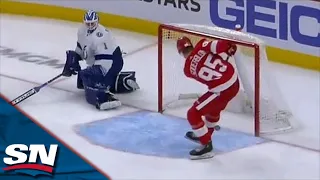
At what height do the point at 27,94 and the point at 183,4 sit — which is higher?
the point at 183,4

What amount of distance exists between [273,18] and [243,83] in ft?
4.10

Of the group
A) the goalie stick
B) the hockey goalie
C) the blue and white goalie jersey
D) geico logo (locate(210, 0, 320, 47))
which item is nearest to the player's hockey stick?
the goalie stick

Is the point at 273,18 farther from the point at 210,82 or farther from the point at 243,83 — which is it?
the point at 210,82

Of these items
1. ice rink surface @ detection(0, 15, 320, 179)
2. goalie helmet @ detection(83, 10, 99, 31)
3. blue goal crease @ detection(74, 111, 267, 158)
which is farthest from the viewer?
goalie helmet @ detection(83, 10, 99, 31)

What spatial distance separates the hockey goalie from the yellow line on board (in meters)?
1.37

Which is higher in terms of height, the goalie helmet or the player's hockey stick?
the goalie helmet

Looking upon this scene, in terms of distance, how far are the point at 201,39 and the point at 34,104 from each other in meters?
1.30

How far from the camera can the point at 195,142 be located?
15.8ft

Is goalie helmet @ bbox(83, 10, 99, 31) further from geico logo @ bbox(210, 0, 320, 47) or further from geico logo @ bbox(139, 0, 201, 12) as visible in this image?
geico logo @ bbox(139, 0, 201, 12)

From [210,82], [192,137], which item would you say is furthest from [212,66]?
[192,137]

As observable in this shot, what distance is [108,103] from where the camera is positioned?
211 inches

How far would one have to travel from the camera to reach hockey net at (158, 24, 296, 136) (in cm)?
493

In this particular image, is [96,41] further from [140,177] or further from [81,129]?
[140,177]

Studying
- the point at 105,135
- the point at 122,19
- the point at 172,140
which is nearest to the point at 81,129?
the point at 105,135
